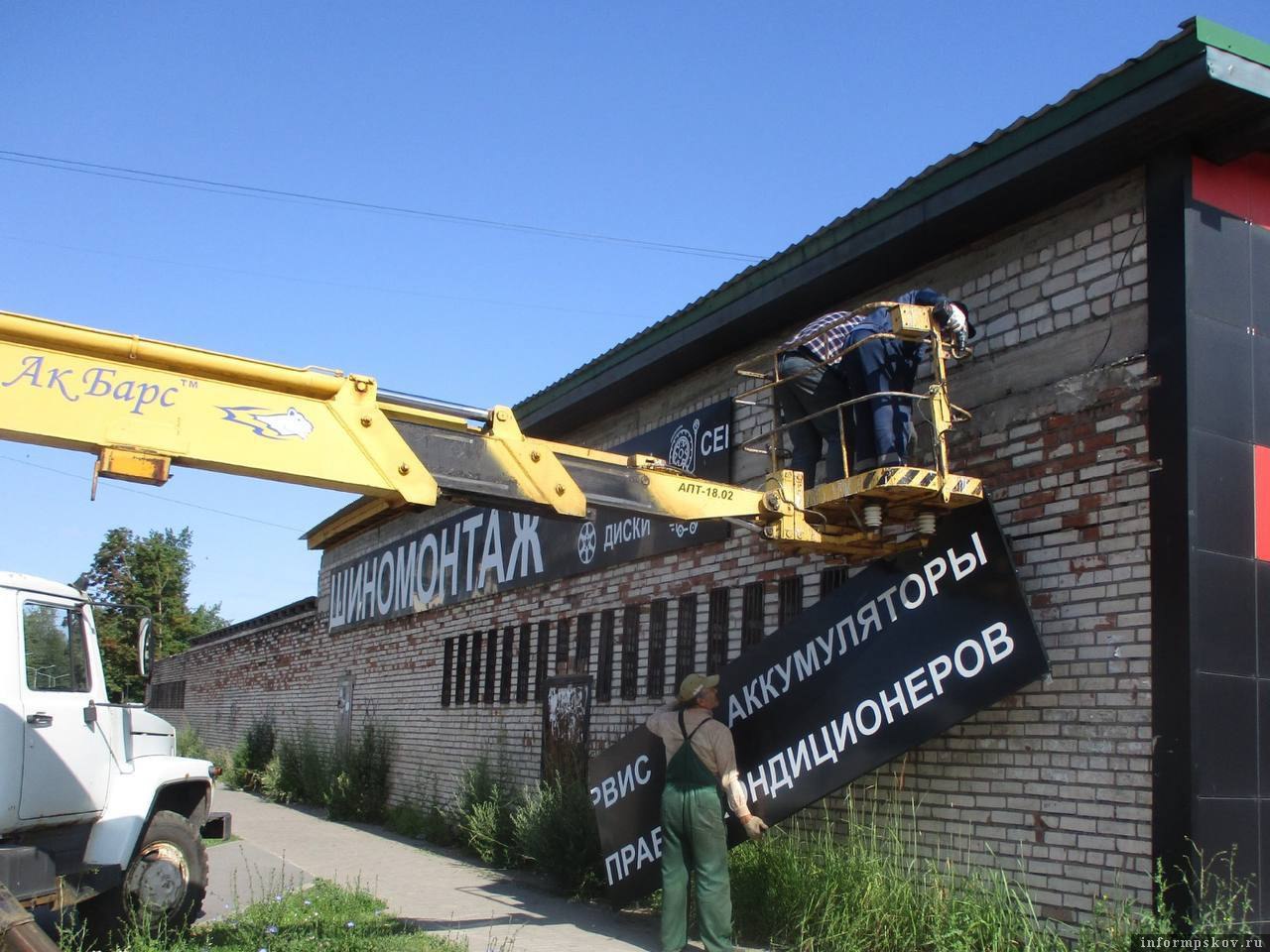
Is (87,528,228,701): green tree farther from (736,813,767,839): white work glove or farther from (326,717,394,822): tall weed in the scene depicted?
(736,813,767,839): white work glove

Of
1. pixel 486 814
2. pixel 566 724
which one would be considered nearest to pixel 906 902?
pixel 566 724

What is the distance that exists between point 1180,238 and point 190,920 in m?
7.91

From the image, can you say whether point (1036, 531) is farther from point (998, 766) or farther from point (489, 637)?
point (489, 637)

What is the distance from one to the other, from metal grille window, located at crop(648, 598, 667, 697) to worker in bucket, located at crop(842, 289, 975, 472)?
4.15 m

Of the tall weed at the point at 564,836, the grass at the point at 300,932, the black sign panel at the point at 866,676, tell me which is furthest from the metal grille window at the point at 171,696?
the black sign panel at the point at 866,676

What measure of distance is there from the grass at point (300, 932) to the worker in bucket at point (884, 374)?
3937 millimetres

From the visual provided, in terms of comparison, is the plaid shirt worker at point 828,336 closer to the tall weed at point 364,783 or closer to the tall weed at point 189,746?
the tall weed at point 364,783

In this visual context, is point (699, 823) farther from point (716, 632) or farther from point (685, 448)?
point (685, 448)

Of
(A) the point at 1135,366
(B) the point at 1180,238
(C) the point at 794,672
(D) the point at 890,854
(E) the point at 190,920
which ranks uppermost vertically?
(B) the point at 1180,238

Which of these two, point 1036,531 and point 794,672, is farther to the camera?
point 794,672

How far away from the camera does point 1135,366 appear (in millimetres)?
6715

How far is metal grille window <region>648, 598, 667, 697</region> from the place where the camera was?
1107 centimetres

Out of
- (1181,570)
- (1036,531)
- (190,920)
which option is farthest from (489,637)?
(1181,570)

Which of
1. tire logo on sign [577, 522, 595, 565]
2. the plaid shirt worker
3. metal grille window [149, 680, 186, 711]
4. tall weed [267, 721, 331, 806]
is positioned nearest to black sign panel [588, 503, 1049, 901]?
the plaid shirt worker
